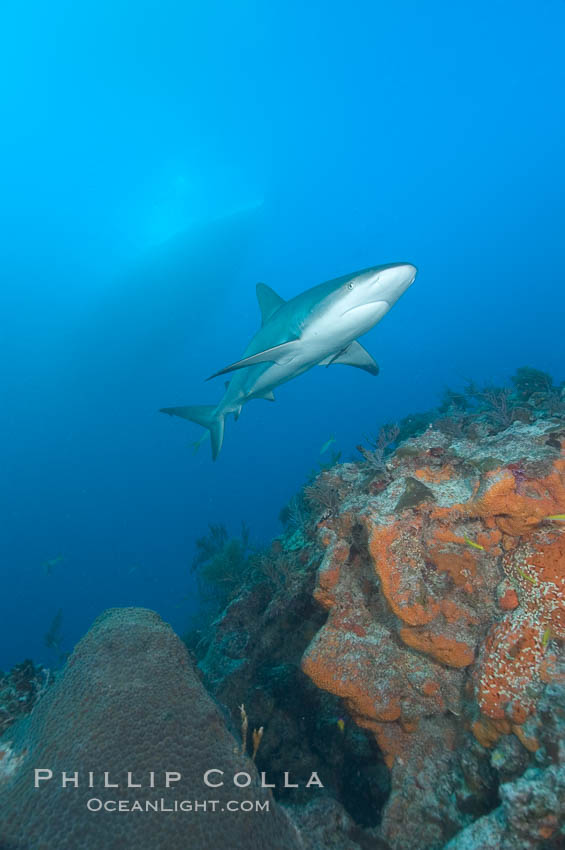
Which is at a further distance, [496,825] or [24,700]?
[24,700]

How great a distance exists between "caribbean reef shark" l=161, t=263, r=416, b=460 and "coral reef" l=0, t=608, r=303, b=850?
3.36 m

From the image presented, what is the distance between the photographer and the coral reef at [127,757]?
2.20 m

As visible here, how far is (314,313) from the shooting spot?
497 cm

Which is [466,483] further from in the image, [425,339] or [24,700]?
[425,339]

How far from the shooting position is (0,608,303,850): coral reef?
2201mm

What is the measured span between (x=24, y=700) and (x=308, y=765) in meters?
3.40

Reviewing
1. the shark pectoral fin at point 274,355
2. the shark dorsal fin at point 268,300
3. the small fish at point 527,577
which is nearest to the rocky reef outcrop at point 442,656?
the small fish at point 527,577

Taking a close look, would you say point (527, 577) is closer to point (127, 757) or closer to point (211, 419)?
point (127, 757)

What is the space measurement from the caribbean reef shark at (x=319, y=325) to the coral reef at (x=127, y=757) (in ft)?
11.0

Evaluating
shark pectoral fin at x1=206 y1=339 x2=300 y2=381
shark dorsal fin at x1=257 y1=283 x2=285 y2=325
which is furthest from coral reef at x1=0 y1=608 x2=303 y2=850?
shark dorsal fin at x1=257 y1=283 x2=285 y2=325

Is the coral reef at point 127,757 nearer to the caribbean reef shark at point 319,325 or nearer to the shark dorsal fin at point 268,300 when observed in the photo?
the caribbean reef shark at point 319,325

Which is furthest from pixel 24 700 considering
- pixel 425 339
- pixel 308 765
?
pixel 425 339

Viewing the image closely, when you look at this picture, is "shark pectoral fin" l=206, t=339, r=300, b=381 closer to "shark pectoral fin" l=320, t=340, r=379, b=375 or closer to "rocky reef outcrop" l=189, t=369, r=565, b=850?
"shark pectoral fin" l=320, t=340, r=379, b=375

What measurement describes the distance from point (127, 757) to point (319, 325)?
4909 millimetres
